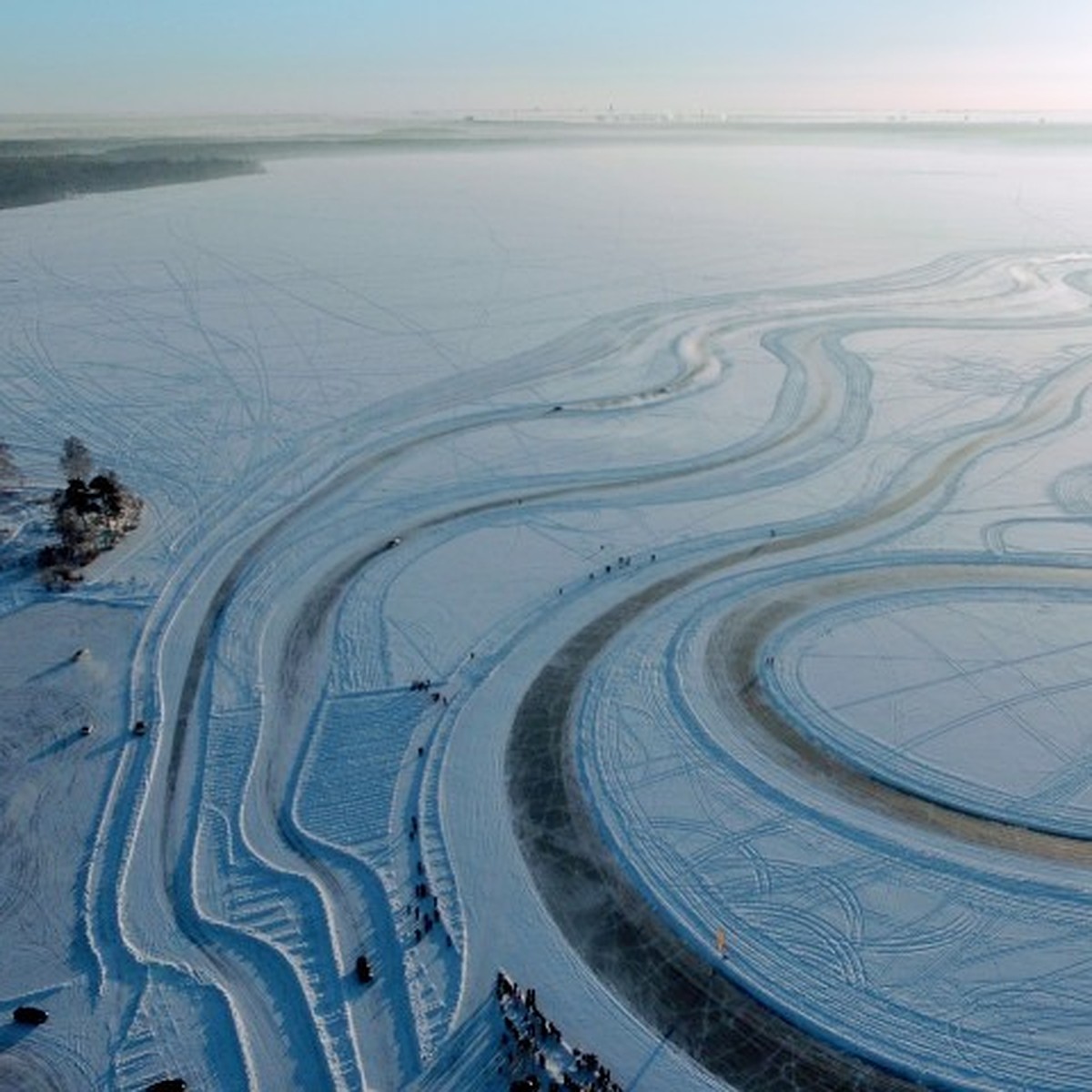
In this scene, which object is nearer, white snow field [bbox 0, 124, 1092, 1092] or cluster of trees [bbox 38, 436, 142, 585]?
white snow field [bbox 0, 124, 1092, 1092]

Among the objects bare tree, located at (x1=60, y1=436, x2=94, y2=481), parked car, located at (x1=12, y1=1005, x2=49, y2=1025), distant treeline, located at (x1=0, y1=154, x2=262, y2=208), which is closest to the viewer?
parked car, located at (x1=12, y1=1005, x2=49, y2=1025)

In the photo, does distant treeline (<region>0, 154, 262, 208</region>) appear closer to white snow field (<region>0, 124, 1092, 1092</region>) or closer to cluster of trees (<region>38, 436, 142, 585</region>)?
white snow field (<region>0, 124, 1092, 1092</region>)

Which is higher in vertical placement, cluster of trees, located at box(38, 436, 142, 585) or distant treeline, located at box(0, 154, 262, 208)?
distant treeline, located at box(0, 154, 262, 208)

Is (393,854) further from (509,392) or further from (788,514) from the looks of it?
(509,392)

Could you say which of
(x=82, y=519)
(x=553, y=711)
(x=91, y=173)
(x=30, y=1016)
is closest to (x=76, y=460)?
(x=82, y=519)

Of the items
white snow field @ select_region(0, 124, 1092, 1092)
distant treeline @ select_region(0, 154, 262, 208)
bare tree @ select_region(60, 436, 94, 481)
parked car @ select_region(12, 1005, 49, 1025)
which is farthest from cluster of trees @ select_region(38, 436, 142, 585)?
distant treeline @ select_region(0, 154, 262, 208)

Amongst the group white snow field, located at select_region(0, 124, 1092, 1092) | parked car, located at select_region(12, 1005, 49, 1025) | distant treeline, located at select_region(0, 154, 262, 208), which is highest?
distant treeline, located at select_region(0, 154, 262, 208)

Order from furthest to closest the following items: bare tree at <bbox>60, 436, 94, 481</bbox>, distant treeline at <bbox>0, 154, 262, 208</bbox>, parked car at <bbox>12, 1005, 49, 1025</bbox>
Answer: distant treeline at <bbox>0, 154, 262, 208</bbox> → bare tree at <bbox>60, 436, 94, 481</bbox> → parked car at <bbox>12, 1005, 49, 1025</bbox>

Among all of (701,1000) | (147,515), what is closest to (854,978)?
(701,1000)
